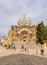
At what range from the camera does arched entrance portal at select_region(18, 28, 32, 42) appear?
199 ft

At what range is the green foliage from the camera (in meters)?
61.4

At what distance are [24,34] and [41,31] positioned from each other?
569 cm

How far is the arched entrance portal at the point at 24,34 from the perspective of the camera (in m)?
60.6

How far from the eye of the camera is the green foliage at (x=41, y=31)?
61.4 metres

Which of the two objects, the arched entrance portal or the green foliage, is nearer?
the arched entrance portal

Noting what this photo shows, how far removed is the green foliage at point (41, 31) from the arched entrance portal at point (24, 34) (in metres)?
3.47

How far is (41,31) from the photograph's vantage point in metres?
63.0

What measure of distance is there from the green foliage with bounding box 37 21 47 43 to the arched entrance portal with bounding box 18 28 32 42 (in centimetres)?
347

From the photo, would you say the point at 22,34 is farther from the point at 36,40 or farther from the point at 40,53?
the point at 40,53

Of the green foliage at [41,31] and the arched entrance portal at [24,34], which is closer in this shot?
the arched entrance portal at [24,34]

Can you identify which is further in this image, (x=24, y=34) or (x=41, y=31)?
(x=41, y=31)

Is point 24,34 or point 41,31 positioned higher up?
point 41,31

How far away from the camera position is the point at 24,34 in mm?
61156

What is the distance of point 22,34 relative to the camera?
6147 centimetres
